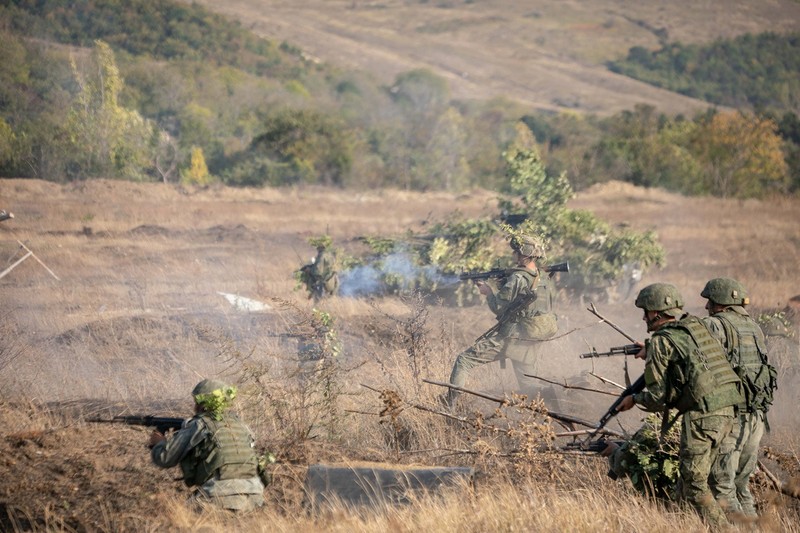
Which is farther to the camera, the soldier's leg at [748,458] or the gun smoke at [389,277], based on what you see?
the gun smoke at [389,277]

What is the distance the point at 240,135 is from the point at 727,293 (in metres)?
40.9

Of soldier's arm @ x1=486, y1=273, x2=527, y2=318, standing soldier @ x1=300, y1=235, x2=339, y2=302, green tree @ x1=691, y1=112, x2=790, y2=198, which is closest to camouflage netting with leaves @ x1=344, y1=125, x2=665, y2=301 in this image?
standing soldier @ x1=300, y1=235, x2=339, y2=302

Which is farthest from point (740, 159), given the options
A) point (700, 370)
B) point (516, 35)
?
point (516, 35)

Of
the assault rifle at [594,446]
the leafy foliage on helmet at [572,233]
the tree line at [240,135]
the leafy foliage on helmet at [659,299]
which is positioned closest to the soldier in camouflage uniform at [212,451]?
the assault rifle at [594,446]

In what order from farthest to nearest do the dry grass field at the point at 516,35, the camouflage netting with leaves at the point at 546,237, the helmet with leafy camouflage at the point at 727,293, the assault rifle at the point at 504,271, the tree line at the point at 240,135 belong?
the dry grass field at the point at 516,35
the tree line at the point at 240,135
the camouflage netting with leaves at the point at 546,237
the assault rifle at the point at 504,271
the helmet with leafy camouflage at the point at 727,293

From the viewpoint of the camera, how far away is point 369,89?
72250mm

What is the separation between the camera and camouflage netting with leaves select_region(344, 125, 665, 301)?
13.3m

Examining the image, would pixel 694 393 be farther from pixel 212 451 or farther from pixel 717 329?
→ pixel 212 451

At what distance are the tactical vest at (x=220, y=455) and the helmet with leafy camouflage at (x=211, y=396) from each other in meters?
0.07

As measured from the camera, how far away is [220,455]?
4992mm

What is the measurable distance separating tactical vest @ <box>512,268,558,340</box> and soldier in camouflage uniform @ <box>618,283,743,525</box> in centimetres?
302

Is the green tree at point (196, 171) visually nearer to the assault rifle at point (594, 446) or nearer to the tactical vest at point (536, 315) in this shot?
the tactical vest at point (536, 315)

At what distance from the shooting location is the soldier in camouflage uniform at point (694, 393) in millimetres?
4910

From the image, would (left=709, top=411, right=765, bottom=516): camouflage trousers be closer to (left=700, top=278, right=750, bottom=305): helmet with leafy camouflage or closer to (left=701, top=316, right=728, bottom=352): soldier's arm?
(left=701, top=316, right=728, bottom=352): soldier's arm
